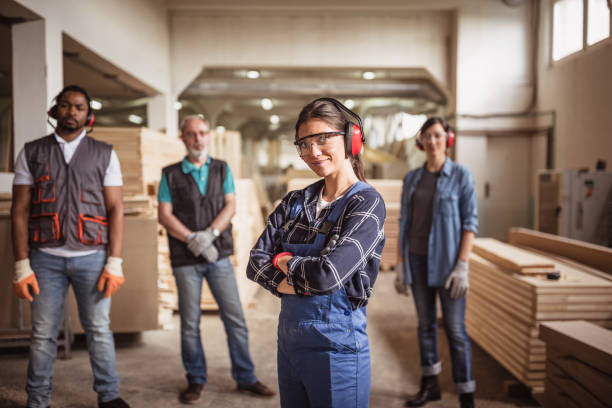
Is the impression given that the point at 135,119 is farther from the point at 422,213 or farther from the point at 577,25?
the point at 422,213

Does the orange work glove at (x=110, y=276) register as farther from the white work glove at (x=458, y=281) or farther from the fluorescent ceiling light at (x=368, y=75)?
the fluorescent ceiling light at (x=368, y=75)

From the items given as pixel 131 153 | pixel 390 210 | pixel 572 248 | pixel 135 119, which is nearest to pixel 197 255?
pixel 131 153

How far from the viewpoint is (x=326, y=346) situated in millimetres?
1495

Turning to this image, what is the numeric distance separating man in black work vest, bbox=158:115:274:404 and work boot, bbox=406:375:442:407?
108 cm

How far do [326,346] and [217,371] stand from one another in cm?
262

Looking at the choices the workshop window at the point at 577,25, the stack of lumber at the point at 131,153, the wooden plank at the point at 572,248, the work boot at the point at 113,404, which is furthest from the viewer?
the workshop window at the point at 577,25

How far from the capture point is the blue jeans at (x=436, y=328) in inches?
116

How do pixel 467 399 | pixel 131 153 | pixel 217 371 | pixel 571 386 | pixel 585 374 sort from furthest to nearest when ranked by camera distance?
pixel 131 153
pixel 217 371
pixel 467 399
pixel 571 386
pixel 585 374

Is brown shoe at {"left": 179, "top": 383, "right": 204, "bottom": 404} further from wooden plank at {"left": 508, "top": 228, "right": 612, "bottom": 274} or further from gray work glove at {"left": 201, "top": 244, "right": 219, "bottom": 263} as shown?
wooden plank at {"left": 508, "top": 228, "right": 612, "bottom": 274}

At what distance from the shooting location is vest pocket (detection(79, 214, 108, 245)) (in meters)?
2.78

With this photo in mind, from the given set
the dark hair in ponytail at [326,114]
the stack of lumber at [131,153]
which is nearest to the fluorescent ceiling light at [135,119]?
the stack of lumber at [131,153]

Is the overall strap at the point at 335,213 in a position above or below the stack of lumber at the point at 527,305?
above

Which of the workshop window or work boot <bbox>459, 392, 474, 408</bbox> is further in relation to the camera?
the workshop window

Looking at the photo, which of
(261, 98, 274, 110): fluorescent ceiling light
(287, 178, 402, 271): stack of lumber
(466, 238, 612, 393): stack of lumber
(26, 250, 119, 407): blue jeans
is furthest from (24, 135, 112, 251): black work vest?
(261, 98, 274, 110): fluorescent ceiling light
